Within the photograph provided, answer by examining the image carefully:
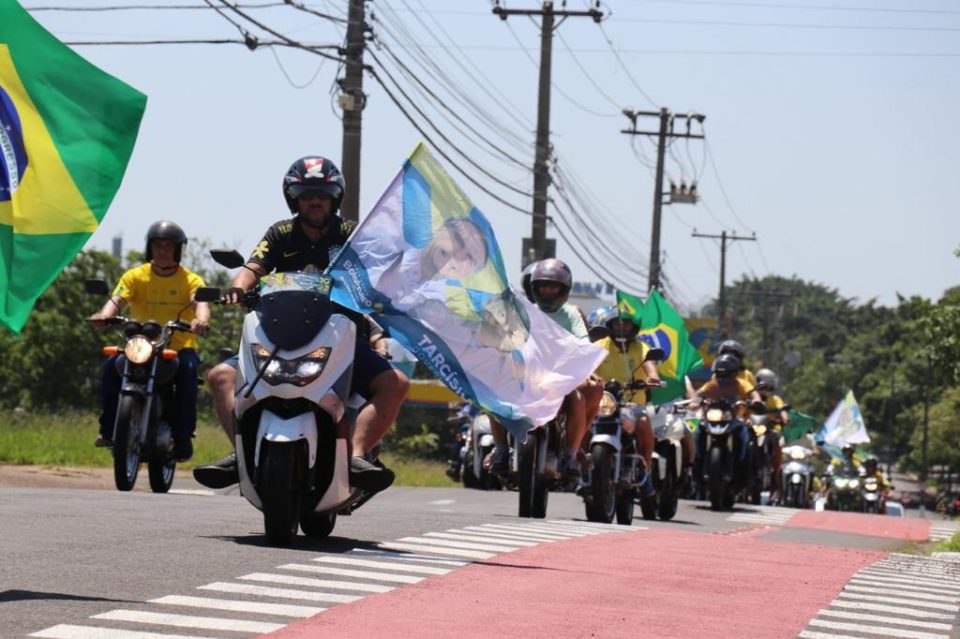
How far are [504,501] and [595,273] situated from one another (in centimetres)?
3372

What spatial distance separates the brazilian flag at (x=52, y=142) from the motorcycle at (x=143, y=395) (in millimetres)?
6823

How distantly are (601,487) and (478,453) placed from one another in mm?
7727

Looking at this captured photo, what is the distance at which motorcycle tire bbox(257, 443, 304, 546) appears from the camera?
9906 mm

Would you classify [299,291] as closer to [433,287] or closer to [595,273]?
[433,287]

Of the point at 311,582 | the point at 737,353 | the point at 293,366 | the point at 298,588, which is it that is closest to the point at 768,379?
the point at 737,353

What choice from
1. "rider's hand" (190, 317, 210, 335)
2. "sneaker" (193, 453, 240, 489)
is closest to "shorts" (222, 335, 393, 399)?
"sneaker" (193, 453, 240, 489)

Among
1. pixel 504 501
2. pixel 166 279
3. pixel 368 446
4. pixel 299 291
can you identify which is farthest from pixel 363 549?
pixel 504 501

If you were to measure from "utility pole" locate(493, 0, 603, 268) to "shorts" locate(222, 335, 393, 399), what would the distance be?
29.4 metres

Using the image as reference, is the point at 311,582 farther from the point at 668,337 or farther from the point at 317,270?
the point at 668,337

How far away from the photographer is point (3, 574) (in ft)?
27.6

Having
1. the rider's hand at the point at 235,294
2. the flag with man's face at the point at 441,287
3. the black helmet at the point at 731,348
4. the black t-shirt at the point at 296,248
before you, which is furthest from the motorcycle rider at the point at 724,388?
the rider's hand at the point at 235,294

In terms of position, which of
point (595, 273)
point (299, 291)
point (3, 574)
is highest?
point (595, 273)

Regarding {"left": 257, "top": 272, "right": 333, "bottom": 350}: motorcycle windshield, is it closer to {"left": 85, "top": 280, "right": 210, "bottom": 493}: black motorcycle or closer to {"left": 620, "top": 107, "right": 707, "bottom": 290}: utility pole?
{"left": 85, "top": 280, "right": 210, "bottom": 493}: black motorcycle

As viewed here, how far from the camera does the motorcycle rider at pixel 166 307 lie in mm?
15688
